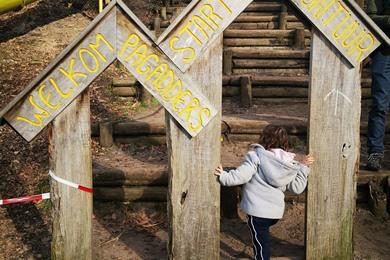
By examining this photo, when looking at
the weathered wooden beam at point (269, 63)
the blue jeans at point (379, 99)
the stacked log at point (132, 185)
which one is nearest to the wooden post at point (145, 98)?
the weathered wooden beam at point (269, 63)


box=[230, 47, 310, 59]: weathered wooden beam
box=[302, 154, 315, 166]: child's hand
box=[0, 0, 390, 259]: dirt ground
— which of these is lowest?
box=[0, 0, 390, 259]: dirt ground

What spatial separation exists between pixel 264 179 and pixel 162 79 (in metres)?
0.98

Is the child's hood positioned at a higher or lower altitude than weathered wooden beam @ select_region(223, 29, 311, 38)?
lower

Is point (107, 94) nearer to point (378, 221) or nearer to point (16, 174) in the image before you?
point (16, 174)

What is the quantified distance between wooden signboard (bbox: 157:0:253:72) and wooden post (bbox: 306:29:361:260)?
2.18ft

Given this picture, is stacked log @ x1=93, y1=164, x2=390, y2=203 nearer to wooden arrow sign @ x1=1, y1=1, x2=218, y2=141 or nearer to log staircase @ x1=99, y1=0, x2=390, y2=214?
log staircase @ x1=99, y1=0, x2=390, y2=214

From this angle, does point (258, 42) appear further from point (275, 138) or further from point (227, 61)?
point (275, 138)

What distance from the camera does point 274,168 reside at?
138 inches

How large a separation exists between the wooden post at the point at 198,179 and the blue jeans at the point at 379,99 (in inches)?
77.7

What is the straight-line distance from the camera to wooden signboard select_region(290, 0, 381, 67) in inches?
133

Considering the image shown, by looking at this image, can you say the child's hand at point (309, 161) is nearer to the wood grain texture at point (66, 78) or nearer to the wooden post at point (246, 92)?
the wood grain texture at point (66, 78)

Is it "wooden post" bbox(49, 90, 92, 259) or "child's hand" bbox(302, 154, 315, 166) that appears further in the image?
"child's hand" bbox(302, 154, 315, 166)

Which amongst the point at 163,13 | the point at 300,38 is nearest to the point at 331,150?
the point at 300,38

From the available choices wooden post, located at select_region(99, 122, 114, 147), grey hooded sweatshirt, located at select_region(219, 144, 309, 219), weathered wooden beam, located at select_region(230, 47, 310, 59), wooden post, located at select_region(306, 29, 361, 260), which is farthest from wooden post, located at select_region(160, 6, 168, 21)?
grey hooded sweatshirt, located at select_region(219, 144, 309, 219)
